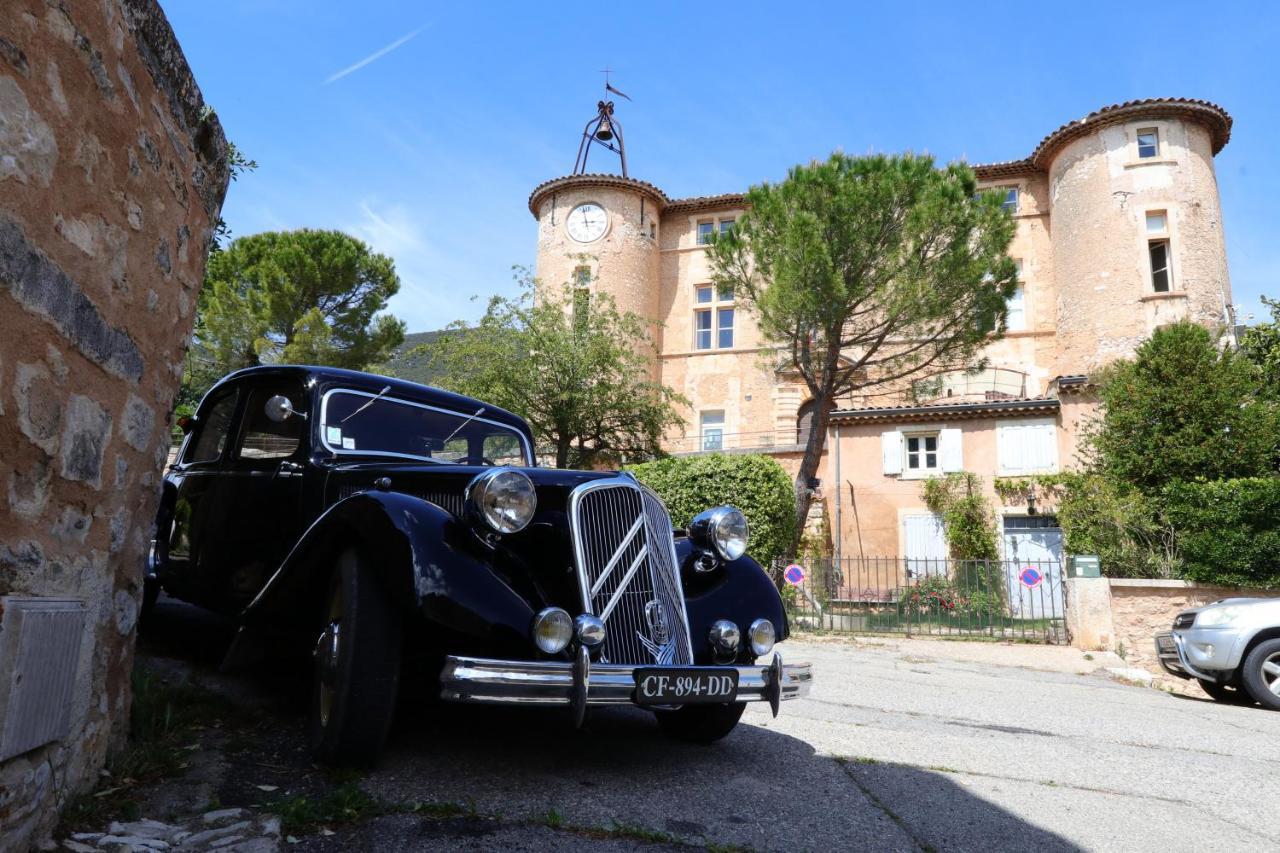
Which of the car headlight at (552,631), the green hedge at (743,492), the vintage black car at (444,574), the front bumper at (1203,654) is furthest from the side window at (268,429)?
the green hedge at (743,492)

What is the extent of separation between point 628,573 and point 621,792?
0.79 metres

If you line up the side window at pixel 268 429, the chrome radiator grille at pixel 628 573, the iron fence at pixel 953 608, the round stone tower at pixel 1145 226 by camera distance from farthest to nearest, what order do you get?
the round stone tower at pixel 1145 226 < the iron fence at pixel 953 608 < the side window at pixel 268 429 < the chrome radiator grille at pixel 628 573

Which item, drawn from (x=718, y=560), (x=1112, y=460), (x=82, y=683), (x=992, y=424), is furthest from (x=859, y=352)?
(x=82, y=683)

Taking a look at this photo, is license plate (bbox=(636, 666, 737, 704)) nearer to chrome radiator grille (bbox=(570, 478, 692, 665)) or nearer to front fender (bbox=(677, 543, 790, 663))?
chrome radiator grille (bbox=(570, 478, 692, 665))

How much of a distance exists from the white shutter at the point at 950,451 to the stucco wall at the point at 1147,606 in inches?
349

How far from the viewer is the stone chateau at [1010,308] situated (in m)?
19.8

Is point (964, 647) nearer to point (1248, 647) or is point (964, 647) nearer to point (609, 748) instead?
point (1248, 647)

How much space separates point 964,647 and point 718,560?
9.02 meters

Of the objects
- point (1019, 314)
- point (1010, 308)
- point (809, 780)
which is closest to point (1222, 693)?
point (809, 780)

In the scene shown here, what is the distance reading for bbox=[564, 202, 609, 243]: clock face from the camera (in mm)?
27125

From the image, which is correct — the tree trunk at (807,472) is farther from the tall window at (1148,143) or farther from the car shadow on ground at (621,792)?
the tall window at (1148,143)

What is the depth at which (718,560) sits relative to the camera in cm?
383

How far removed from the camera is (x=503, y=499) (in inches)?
118

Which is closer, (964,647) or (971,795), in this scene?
(971,795)
